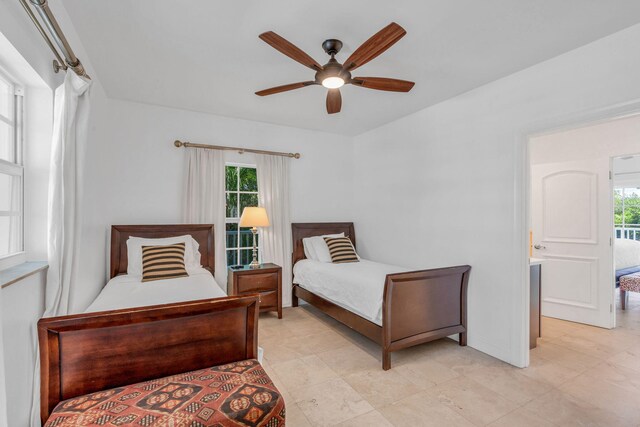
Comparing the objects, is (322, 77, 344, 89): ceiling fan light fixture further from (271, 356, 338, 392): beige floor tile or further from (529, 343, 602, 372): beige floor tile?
(529, 343, 602, 372): beige floor tile

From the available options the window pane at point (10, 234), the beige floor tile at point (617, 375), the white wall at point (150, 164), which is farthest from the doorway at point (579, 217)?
the window pane at point (10, 234)

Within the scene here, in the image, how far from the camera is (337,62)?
7.24ft

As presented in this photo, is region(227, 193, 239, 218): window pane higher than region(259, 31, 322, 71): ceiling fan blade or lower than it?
lower

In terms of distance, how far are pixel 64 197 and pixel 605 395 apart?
3.67 metres

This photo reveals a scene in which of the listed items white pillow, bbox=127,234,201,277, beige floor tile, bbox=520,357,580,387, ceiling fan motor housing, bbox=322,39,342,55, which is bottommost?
beige floor tile, bbox=520,357,580,387

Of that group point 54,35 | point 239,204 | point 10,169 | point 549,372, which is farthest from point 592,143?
point 10,169

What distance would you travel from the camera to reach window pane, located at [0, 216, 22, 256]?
1489 mm

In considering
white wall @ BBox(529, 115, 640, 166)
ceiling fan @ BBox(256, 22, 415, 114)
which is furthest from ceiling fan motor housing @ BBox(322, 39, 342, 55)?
white wall @ BBox(529, 115, 640, 166)

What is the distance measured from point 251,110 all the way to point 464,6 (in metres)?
2.50

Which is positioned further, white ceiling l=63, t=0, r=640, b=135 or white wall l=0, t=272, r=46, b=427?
white ceiling l=63, t=0, r=640, b=135

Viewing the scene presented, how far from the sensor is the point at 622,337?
3154 mm

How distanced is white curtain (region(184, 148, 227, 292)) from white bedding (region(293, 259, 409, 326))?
104 cm

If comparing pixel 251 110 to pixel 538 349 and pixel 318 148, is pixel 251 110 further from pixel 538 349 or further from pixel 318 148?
pixel 538 349

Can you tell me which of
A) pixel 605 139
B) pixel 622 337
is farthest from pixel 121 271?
pixel 605 139
